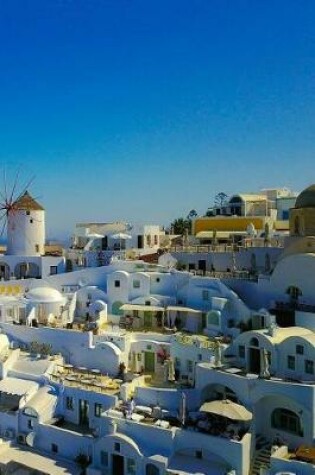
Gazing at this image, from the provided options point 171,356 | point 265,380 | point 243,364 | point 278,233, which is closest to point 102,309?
point 171,356

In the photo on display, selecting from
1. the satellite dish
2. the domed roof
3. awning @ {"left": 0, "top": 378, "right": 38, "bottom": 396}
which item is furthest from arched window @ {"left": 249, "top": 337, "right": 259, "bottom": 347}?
the satellite dish

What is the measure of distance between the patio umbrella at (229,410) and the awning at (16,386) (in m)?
11.7

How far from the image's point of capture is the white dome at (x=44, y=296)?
38594 millimetres

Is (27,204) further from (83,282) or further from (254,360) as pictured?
(254,360)

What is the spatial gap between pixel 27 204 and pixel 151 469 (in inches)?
1272

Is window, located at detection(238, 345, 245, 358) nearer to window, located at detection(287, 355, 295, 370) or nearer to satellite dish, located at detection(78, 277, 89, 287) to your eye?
window, located at detection(287, 355, 295, 370)

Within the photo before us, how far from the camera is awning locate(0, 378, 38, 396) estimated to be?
30.7 meters

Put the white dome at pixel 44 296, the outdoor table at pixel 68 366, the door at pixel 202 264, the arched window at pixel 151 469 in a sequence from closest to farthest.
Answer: the arched window at pixel 151 469, the outdoor table at pixel 68 366, the white dome at pixel 44 296, the door at pixel 202 264

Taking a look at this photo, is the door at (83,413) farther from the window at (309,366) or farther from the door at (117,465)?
the window at (309,366)

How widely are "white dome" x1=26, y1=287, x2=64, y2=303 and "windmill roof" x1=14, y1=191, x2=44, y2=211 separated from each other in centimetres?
1344

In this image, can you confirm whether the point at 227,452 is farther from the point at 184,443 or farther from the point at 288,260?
the point at 288,260

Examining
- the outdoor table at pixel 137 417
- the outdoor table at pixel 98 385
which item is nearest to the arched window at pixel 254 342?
the outdoor table at pixel 137 417

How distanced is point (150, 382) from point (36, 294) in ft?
42.9

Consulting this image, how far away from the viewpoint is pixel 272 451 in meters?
23.6
